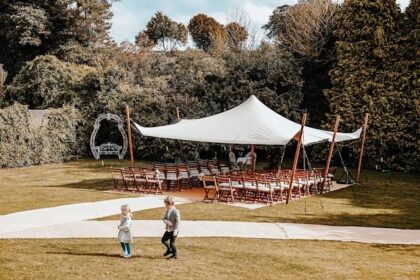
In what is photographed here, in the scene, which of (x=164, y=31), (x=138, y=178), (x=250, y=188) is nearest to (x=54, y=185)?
(x=138, y=178)

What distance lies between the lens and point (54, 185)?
18266 millimetres

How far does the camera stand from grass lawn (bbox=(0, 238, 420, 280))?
739cm

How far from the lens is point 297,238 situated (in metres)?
10.2

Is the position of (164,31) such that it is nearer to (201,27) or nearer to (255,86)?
(201,27)

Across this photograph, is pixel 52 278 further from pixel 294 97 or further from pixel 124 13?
pixel 124 13

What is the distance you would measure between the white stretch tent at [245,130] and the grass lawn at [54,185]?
3.19m

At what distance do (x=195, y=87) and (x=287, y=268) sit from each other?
71.7 ft

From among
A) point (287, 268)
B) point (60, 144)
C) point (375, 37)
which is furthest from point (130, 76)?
point (287, 268)

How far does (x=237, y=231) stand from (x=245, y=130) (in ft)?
19.1

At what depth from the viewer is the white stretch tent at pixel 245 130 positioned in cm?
1550

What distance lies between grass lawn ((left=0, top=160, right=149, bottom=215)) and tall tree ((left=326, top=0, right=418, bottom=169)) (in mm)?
12505

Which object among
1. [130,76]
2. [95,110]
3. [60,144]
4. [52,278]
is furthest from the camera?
[130,76]

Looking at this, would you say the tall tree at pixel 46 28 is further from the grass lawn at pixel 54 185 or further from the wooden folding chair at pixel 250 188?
the wooden folding chair at pixel 250 188

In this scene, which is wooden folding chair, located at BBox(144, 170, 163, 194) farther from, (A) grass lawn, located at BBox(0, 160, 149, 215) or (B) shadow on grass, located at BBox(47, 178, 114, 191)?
(B) shadow on grass, located at BBox(47, 178, 114, 191)
